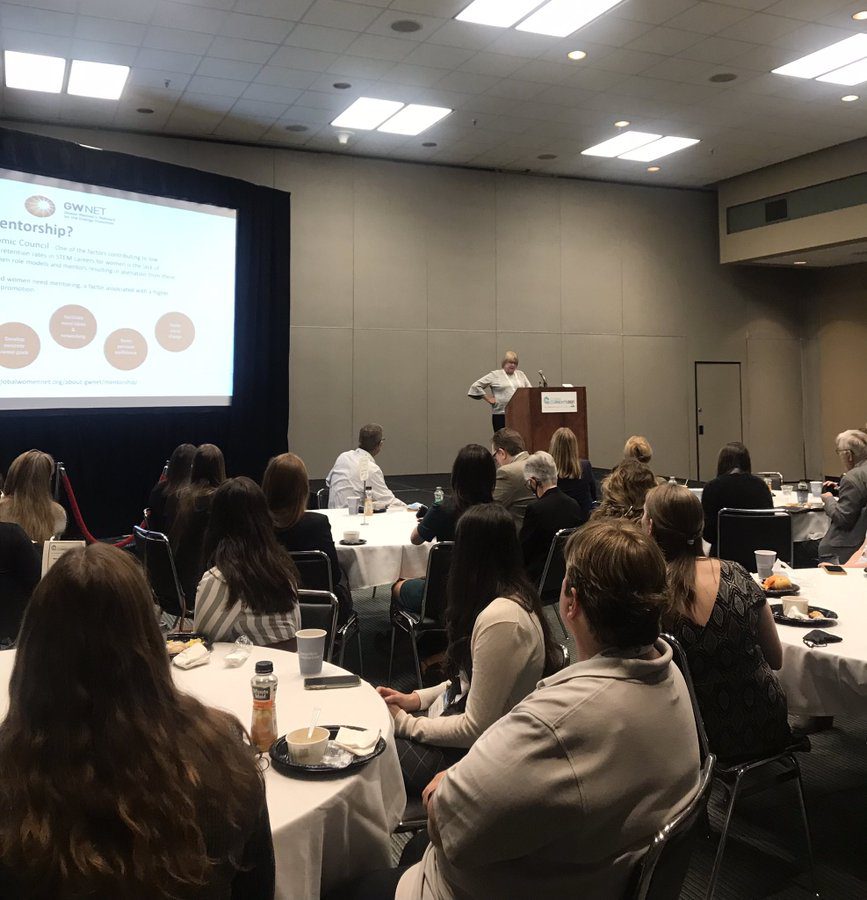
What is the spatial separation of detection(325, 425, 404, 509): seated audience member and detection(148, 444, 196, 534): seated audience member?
120cm

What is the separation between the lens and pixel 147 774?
3.84 ft

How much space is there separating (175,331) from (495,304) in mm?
4847

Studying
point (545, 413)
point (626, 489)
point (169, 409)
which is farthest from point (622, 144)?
point (626, 489)

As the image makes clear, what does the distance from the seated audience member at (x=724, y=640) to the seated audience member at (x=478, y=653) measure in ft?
1.62

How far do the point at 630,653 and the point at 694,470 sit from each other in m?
12.2

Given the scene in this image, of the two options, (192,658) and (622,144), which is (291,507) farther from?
(622,144)

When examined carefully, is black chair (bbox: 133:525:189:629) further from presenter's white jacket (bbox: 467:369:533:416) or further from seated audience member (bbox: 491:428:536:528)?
presenter's white jacket (bbox: 467:369:533:416)

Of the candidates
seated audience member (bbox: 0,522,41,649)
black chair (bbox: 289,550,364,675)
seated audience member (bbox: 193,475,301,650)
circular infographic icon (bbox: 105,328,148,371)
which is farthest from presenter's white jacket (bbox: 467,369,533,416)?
seated audience member (bbox: 193,475,301,650)

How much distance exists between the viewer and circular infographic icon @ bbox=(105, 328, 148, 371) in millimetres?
7988

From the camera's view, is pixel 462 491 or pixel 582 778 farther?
pixel 462 491

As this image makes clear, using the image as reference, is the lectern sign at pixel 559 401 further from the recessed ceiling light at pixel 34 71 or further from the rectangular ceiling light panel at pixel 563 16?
the recessed ceiling light at pixel 34 71

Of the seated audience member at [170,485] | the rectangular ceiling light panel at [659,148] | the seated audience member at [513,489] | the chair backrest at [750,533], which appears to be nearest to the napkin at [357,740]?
the seated audience member at [513,489]

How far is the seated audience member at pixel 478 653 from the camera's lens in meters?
2.14

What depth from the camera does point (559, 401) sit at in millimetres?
9398
